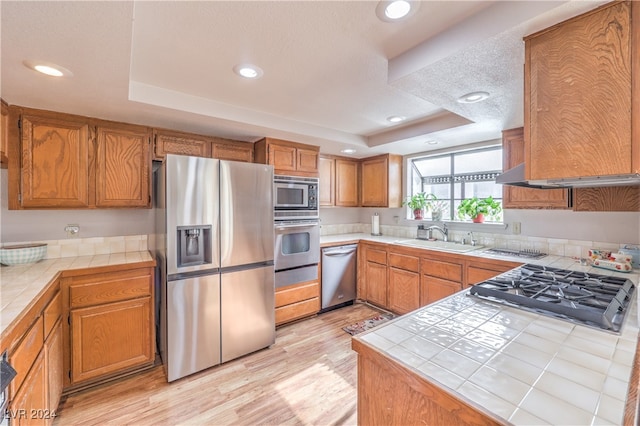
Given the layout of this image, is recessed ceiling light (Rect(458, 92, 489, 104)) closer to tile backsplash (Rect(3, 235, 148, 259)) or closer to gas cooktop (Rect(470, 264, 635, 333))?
gas cooktop (Rect(470, 264, 635, 333))

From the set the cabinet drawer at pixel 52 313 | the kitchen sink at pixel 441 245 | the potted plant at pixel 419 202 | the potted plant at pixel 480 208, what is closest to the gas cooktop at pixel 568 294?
the kitchen sink at pixel 441 245

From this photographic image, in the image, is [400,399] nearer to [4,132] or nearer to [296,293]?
[296,293]

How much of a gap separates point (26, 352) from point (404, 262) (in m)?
3.08

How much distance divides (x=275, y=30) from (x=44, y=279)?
2036 millimetres

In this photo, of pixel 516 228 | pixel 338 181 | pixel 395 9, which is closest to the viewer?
pixel 395 9

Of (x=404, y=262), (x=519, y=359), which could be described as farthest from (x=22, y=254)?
(x=404, y=262)

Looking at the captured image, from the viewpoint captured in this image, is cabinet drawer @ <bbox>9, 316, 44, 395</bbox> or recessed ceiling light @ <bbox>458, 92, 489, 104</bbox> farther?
recessed ceiling light @ <bbox>458, 92, 489, 104</bbox>

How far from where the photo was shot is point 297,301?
3170 mm

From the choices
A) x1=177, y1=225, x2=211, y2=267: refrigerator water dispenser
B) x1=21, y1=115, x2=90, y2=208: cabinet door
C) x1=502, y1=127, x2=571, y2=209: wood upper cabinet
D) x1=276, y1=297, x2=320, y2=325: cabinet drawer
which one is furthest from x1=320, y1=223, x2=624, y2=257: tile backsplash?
x1=21, y1=115, x2=90, y2=208: cabinet door

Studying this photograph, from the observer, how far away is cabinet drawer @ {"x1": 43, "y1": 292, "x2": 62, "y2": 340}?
5.12 feet

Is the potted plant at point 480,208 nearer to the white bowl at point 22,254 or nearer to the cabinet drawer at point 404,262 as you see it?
the cabinet drawer at point 404,262

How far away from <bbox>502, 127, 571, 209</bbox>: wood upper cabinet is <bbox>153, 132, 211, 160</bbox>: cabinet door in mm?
3040

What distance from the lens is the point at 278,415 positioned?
1.82 metres

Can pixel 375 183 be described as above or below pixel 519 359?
above
